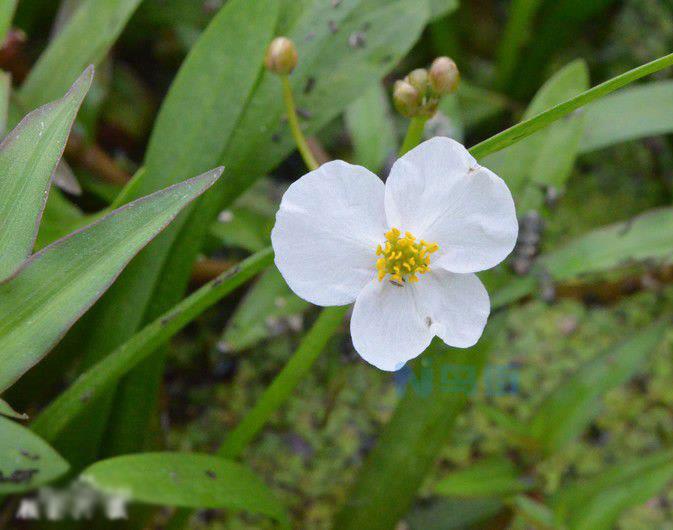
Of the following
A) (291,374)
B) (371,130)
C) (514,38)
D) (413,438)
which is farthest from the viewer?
(514,38)

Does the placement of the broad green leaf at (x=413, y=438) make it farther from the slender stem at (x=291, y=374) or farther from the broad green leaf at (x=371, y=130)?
the broad green leaf at (x=371, y=130)

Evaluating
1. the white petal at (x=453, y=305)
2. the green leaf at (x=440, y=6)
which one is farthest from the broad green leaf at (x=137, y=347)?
the green leaf at (x=440, y=6)

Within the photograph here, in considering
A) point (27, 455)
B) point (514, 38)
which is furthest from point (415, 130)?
point (514, 38)

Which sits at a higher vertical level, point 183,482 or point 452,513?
point 452,513

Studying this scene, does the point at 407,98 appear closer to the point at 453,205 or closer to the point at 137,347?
the point at 453,205

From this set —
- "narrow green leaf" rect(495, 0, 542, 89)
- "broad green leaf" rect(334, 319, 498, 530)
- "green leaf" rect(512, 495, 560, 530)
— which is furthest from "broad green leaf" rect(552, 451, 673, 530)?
"narrow green leaf" rect(495, 0, 542, 89)

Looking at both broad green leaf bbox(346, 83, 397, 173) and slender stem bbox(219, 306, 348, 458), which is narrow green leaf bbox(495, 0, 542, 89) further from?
slender stem bbox(219, 306, 348, 458)
